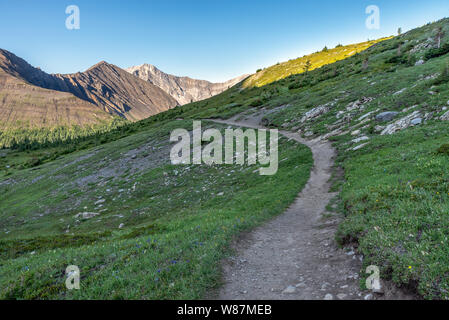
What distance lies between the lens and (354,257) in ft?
26.1

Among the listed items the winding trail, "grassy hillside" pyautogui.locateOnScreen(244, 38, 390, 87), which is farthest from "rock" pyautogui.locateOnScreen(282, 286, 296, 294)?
"grassy hillside" pyautogui.locateOnScreen(244, 38, 390, 87)

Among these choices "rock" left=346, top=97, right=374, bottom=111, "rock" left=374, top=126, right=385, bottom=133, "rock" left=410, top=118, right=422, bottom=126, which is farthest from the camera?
"rock" left=346, top=97, right=374, bottom=111

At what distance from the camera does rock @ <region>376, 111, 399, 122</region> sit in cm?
2466

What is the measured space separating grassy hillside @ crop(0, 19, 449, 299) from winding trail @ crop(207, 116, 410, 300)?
2.21 feet

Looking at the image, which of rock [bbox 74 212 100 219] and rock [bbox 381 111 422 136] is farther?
rock [bbox 74 212 100 219]

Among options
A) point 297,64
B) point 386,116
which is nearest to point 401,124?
point 386,116

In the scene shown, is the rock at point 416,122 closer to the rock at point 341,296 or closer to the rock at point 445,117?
the rock at point 445,117

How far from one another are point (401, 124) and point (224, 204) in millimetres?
18196

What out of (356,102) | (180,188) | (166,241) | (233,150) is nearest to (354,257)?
(166,241)

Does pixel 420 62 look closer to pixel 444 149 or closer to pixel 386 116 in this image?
pixel 386 116

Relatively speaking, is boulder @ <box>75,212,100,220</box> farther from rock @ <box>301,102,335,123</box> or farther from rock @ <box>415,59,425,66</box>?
rock @ <box>415,59,425,66</box>

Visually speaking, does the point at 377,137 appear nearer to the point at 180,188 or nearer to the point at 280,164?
the point at 280,164

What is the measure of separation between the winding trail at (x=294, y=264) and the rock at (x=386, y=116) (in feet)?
53.9
